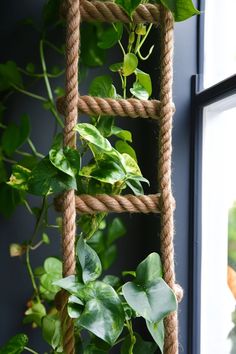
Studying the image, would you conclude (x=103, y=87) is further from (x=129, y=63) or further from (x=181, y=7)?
(x=181, y=7)

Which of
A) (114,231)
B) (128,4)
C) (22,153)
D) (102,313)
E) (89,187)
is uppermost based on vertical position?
(128,4)

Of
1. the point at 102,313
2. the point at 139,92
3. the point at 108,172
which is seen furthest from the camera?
the point at 139,92

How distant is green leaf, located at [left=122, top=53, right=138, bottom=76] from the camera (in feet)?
3.09

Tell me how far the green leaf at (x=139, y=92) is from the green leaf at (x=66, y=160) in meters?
0.22

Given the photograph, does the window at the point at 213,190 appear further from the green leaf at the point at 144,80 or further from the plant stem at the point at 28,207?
the plant stem at the point at 28,207

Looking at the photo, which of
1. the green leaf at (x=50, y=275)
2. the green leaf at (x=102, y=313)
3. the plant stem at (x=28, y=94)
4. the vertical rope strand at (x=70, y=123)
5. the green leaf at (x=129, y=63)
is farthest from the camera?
the plant stem at (x=28, y=94)

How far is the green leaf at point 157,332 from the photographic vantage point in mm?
802

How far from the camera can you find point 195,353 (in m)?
1.15

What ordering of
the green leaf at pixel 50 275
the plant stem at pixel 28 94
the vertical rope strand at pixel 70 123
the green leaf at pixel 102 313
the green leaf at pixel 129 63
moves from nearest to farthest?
1. the green leaf at pixel 102 313
2. the vertical rope strand at pixel 70 123
3. the green leaf at pixel 129 63
4. the green leaf at pixel 50 275
5. the plant stem at pixel 28 94

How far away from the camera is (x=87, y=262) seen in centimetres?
83

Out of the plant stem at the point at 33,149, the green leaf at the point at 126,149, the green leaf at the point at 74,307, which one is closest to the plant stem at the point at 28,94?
the plant stem at the point at 33,149

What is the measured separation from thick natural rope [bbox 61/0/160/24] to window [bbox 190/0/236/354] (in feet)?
0.97

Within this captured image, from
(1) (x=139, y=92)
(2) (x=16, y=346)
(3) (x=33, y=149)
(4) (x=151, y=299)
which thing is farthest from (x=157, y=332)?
(3) (x=33, y=149)

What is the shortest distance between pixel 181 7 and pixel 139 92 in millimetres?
200
